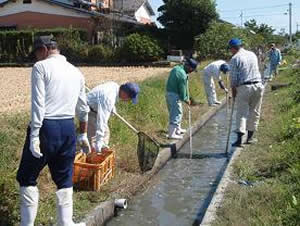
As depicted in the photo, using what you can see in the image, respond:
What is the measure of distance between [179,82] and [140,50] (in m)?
22.7

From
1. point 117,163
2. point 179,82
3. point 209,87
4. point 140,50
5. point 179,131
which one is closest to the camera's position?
point 117,163

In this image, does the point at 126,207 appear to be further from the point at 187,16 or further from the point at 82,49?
the point at 187,16

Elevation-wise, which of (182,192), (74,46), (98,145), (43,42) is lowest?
(182,192)

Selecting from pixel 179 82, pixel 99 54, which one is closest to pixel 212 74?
pixel 179 82

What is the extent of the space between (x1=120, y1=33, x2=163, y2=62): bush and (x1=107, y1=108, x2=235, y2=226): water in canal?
2179 cm

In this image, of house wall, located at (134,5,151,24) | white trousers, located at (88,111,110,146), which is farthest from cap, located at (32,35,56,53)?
house wall, located at (134,5,151,24)

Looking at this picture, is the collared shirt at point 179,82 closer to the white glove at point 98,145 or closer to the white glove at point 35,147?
the white glove at point 98,145

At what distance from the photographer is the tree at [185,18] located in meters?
35.3

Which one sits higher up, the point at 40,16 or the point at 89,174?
the point at 40,16

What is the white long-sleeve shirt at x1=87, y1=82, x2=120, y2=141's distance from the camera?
6.06 metres

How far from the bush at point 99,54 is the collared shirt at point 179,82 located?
77.1 ft

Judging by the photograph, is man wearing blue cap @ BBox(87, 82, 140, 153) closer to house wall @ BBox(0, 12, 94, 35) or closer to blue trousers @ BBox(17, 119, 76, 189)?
blue trousers @ BBox(17, 119, 76, 189)

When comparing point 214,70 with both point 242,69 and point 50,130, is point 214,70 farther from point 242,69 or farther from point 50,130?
point 50,130

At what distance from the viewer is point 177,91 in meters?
9.55
